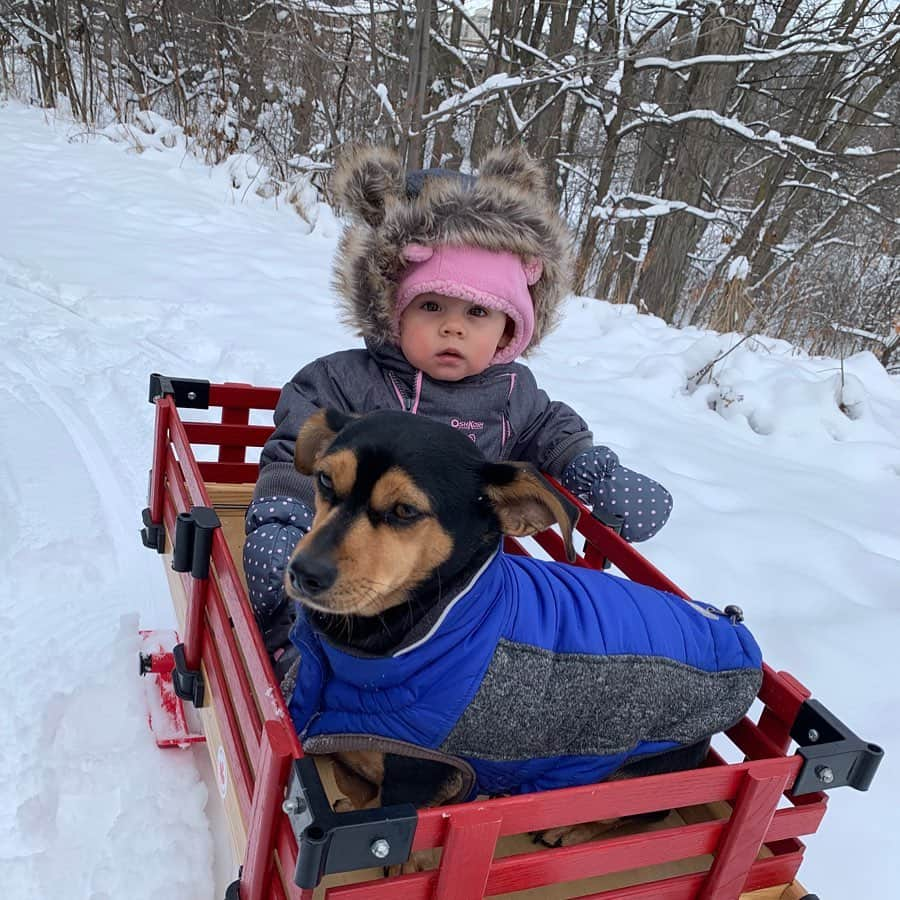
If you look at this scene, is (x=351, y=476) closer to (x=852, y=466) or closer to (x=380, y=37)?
(x=852, y=466)

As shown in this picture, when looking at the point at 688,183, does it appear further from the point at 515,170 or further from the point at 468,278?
the point at 468,278

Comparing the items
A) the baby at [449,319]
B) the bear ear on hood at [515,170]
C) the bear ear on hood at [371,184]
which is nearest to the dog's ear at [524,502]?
the baby at [449,319]

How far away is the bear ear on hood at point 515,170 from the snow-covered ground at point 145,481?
148 centimetres

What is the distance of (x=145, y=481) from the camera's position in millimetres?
2830

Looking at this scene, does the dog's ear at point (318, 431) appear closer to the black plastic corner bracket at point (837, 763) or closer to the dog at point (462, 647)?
the dog at point (462, 647)

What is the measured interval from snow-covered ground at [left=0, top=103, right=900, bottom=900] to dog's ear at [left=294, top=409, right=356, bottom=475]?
825 mm

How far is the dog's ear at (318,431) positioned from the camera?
1570mm

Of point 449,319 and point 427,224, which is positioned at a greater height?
point 427,224

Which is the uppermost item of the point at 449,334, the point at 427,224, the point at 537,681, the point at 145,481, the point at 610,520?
the point at 427,224

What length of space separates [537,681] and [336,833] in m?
0.50

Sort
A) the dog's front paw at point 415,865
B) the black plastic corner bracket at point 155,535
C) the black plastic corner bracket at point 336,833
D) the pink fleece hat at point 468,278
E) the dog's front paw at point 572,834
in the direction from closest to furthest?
the black plastic corner bracket at point 336,833 < the dog's front paw at point 415,865 < the dog's front paw at point 572,834 < the pink fleece hat at point 468,278 < the black plastic corner bracket at point 155,535

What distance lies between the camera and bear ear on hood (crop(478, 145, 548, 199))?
2326mm

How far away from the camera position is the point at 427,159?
9.72m

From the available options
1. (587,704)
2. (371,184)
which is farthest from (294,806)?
(371,184)
